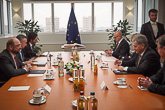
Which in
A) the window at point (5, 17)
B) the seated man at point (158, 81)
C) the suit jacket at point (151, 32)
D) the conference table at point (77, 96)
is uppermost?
the window at point (5, 17)

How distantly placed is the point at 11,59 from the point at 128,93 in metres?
2.00

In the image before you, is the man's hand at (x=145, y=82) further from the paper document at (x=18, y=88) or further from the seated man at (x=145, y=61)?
the paper document at (x=18, y=88)

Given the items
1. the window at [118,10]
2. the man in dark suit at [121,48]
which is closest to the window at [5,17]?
the window at [118,10]

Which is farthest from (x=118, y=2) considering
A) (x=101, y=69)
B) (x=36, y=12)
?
(x=101, y=69)

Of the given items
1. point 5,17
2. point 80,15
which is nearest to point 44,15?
point 80,15

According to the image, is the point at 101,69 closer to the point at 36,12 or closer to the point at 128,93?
the point at 128,93

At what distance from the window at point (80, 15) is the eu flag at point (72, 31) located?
2.42ft

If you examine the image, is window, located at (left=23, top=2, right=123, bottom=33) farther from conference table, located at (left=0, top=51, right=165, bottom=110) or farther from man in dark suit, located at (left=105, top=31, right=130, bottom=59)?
conference table, located at (left=0, top=51, right=165, bottom=110)

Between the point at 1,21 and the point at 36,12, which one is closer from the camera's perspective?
the point at 1,21

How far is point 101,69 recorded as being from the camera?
363 centimetres

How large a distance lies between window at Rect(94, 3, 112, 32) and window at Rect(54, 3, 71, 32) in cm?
137

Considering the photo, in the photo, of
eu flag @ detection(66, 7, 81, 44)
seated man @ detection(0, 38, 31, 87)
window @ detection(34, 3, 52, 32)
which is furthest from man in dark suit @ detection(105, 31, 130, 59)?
window @ detection(34, 3, 52, 32)

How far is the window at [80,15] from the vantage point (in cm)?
1047

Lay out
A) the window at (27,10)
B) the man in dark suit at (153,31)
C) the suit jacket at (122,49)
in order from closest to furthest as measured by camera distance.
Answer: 1. the suit jacket at (122,49)
2. the man in dark suit at (153,31)
3. the window at (27,10)
